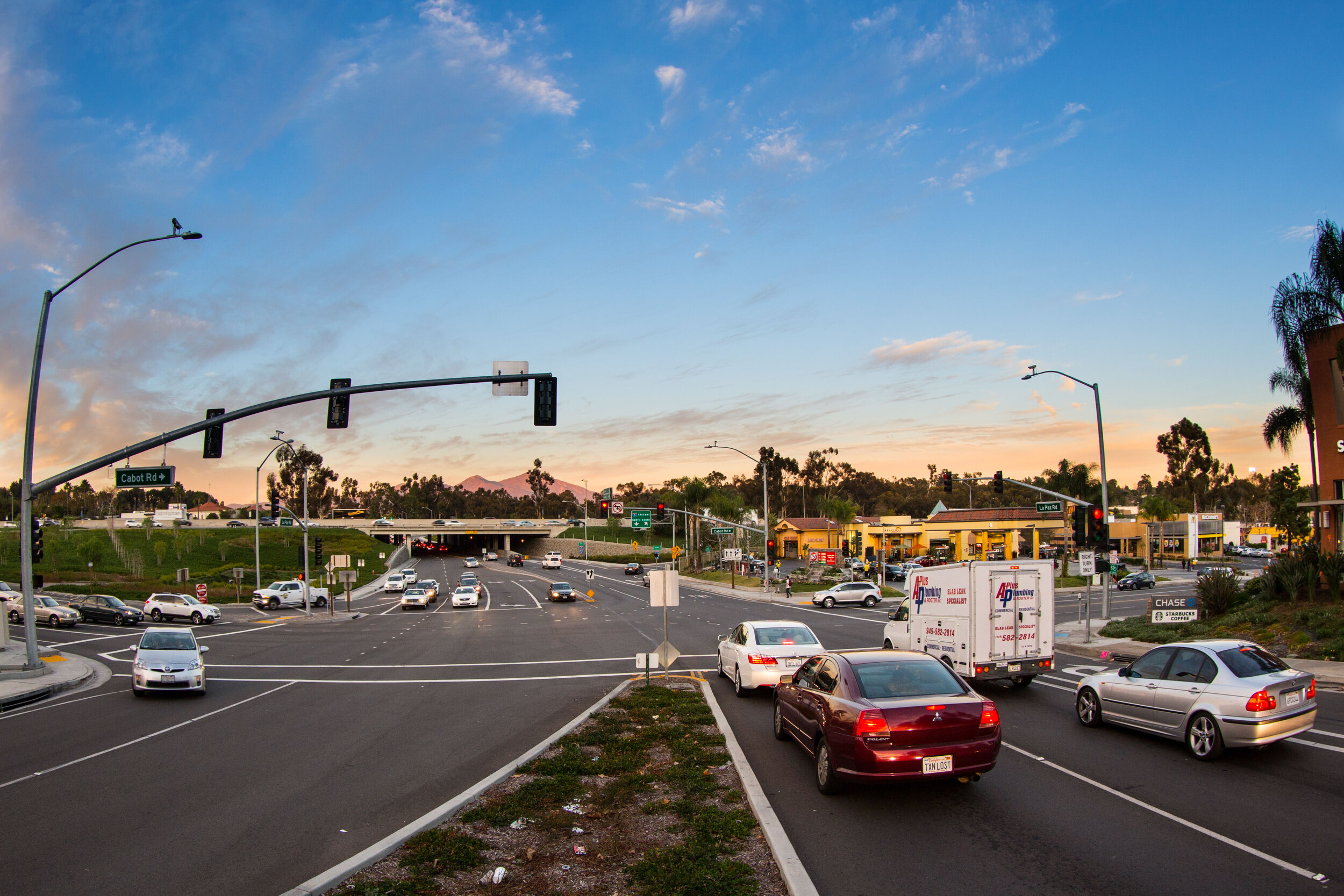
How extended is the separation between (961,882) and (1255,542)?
137m

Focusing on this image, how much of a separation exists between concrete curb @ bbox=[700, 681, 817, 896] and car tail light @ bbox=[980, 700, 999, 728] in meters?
2.34

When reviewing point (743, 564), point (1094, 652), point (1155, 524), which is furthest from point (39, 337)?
point (1155, 524)

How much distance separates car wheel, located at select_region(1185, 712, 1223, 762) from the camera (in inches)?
387

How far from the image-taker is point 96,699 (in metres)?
17.8

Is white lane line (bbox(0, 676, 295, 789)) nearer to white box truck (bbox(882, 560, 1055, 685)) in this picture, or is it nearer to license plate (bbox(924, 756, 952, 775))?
license plate (bbox(924, 756, 952, 775))

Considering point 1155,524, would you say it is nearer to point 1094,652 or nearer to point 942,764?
point 1094,652

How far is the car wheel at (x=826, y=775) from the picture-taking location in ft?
27.5

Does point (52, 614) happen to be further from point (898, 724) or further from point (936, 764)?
point (936, 764)

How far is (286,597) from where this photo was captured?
5122 cm

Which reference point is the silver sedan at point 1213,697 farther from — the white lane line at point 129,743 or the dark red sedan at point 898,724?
the white lane line at point 129,743

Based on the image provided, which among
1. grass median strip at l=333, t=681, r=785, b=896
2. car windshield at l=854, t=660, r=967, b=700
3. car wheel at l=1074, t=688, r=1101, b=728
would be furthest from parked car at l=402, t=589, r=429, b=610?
car windshield at l=854, t=660, r=967, b=700

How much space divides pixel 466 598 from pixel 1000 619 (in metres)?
38.9

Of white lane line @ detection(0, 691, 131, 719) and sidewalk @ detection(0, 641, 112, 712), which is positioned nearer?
white lane line @ detection(0, 691, 131, 719)

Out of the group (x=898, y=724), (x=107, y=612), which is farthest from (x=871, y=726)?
(x=107, y=612)
